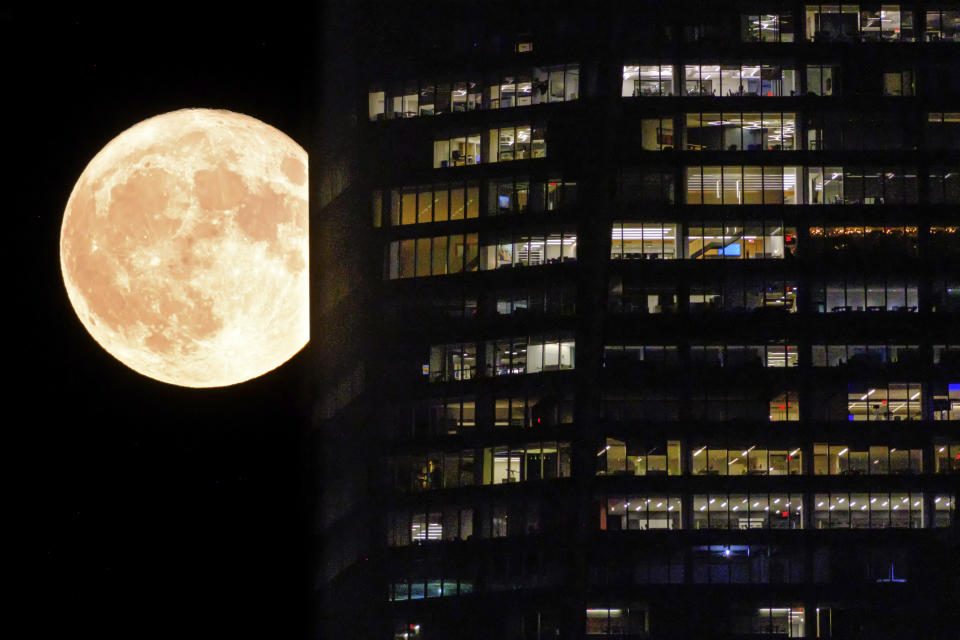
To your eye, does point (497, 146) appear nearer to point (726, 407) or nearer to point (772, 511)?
point (726, 407)

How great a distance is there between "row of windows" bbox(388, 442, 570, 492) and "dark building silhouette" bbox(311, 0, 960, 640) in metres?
0.22

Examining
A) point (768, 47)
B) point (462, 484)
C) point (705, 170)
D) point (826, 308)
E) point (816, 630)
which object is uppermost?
point (768, 47)

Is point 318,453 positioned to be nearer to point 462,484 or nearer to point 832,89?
point 462,484

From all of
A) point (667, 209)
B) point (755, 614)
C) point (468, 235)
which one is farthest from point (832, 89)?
point (755, 614)

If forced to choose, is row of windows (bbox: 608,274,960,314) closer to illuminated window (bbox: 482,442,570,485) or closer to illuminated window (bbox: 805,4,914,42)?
illuminated window (bbox: 482,442,570,485)

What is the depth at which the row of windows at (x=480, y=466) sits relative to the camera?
5778 inches

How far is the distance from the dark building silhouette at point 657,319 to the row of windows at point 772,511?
21 cm

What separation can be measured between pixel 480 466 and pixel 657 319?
1700cm

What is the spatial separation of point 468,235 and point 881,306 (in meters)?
31.2

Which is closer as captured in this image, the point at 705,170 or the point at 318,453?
the point at 705,170

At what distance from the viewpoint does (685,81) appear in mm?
152375

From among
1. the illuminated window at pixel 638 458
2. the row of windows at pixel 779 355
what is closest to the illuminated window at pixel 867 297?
the row of windows at pixel 779 355

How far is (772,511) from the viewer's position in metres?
148

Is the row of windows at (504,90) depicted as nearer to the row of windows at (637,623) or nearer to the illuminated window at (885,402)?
the illuminated window at (885,402)
